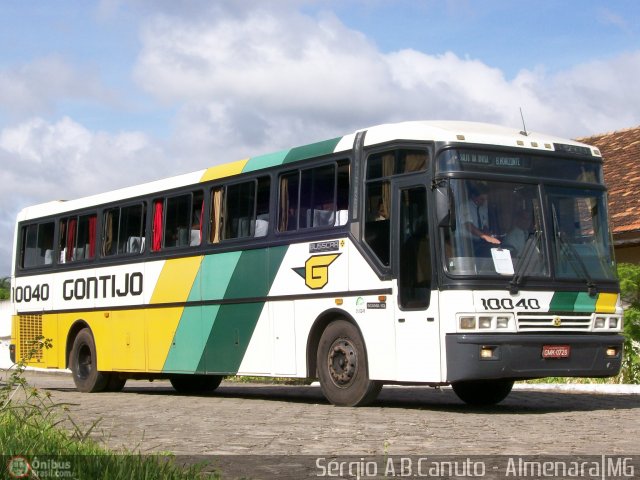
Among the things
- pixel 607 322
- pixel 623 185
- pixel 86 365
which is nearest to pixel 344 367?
pixel 607 322

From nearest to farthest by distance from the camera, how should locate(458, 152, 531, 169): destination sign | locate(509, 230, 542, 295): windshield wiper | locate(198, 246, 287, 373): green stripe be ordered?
locate(509, 230, 542, 295): windshield wiper, locate(458, 152, 531, 169): destination sign, locate(198, 246, 287, 373): green stripe

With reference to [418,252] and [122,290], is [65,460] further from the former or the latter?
[122,290]

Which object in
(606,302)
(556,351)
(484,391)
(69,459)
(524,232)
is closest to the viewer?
(69,459)

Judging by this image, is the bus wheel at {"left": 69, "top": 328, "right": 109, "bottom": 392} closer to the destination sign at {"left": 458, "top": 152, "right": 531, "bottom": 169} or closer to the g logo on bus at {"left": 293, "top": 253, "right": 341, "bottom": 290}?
the g logo on bus at {"left": 293, "top": 253, "right": 341, "bottom": 290}

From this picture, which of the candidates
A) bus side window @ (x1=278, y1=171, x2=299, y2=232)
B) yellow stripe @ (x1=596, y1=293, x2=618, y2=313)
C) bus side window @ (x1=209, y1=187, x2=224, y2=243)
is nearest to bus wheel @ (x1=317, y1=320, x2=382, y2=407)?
bus side window @ (x1=278, y1=171, x2=299, y2=232)

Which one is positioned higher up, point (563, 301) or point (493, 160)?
point (493, 160)

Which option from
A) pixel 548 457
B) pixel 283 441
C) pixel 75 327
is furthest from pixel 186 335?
pixel 548 457

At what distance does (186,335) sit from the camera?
1788cm

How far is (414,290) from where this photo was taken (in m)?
13.6

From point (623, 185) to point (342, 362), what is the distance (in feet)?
42.3

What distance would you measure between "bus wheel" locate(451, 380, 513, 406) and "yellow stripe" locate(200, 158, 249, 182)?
4466 millimetres

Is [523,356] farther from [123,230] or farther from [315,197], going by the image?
[123,230]

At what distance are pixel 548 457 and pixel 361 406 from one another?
5.88 meters

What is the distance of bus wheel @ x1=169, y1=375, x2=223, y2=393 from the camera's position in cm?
2036
